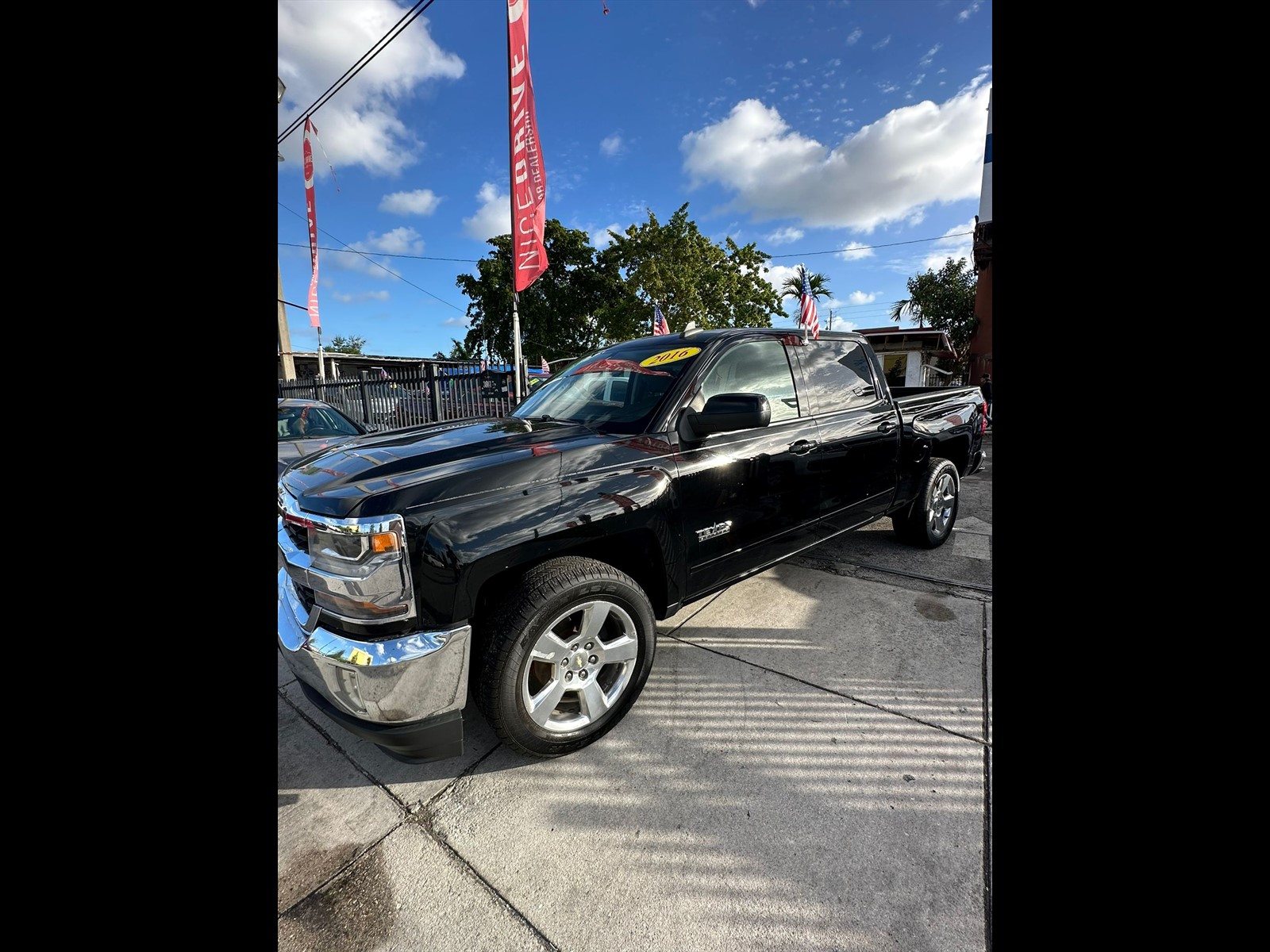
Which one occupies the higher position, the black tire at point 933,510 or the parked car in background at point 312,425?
the parked car in background at point 312,425

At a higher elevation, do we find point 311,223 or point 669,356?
point 311,223

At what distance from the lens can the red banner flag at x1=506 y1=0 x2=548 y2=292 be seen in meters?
9.27

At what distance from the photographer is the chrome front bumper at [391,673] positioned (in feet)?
6.41

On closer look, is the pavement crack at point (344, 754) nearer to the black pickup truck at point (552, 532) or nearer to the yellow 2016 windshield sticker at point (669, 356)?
the black pickup truck at point (552, 532)

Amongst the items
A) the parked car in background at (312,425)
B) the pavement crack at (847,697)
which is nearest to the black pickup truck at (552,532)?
the pavement crack at (847,697)

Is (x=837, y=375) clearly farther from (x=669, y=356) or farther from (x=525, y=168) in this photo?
(x=525, y=168)

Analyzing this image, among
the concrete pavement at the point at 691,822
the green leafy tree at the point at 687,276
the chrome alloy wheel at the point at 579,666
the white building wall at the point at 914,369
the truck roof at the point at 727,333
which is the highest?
the green leafy tree at the point at 687,276

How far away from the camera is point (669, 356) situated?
10.5 ft

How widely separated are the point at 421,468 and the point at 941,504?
4.37 m

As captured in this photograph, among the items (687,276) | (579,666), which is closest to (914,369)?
(687,276)

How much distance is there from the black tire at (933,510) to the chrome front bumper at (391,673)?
395cm

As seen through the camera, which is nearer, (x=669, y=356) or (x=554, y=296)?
(x=669, y=356)
